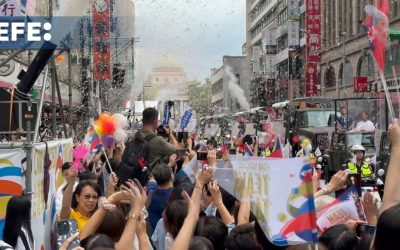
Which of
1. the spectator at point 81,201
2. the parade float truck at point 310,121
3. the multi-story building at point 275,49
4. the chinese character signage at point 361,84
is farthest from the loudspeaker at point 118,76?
the spectator at point 81,201

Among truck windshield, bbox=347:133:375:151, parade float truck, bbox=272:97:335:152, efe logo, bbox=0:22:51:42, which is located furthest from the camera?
parade float truck, bbox=272:97:335:152

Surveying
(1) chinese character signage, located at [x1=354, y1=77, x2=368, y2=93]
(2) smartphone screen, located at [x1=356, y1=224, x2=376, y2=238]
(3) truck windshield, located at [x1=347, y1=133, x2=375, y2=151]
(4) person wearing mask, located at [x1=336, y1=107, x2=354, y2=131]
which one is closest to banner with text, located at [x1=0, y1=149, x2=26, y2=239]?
(2) smartphone screen, located at [x1=356, y1=224, x2=376, y2=238]

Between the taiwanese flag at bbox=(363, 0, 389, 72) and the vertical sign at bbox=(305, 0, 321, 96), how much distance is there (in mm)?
43868

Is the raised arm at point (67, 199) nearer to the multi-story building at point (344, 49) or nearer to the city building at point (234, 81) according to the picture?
the multi-story building at point (344, 49)

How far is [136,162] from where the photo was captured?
771 cm

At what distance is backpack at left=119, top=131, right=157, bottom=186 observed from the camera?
7668mm

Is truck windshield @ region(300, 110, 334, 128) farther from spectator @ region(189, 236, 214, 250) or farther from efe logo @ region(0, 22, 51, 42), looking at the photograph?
spectator @ region(189, 236, 214, 250)

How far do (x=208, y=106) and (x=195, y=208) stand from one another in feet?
369

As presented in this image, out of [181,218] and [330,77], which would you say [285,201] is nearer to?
[181,218]

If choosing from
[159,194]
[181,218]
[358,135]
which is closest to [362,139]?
[358,135]

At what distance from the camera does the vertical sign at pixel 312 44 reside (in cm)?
5003

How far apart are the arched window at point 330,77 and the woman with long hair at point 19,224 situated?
155 ft

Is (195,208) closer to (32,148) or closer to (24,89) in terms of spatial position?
(32,148)

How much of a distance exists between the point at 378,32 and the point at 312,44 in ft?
152
